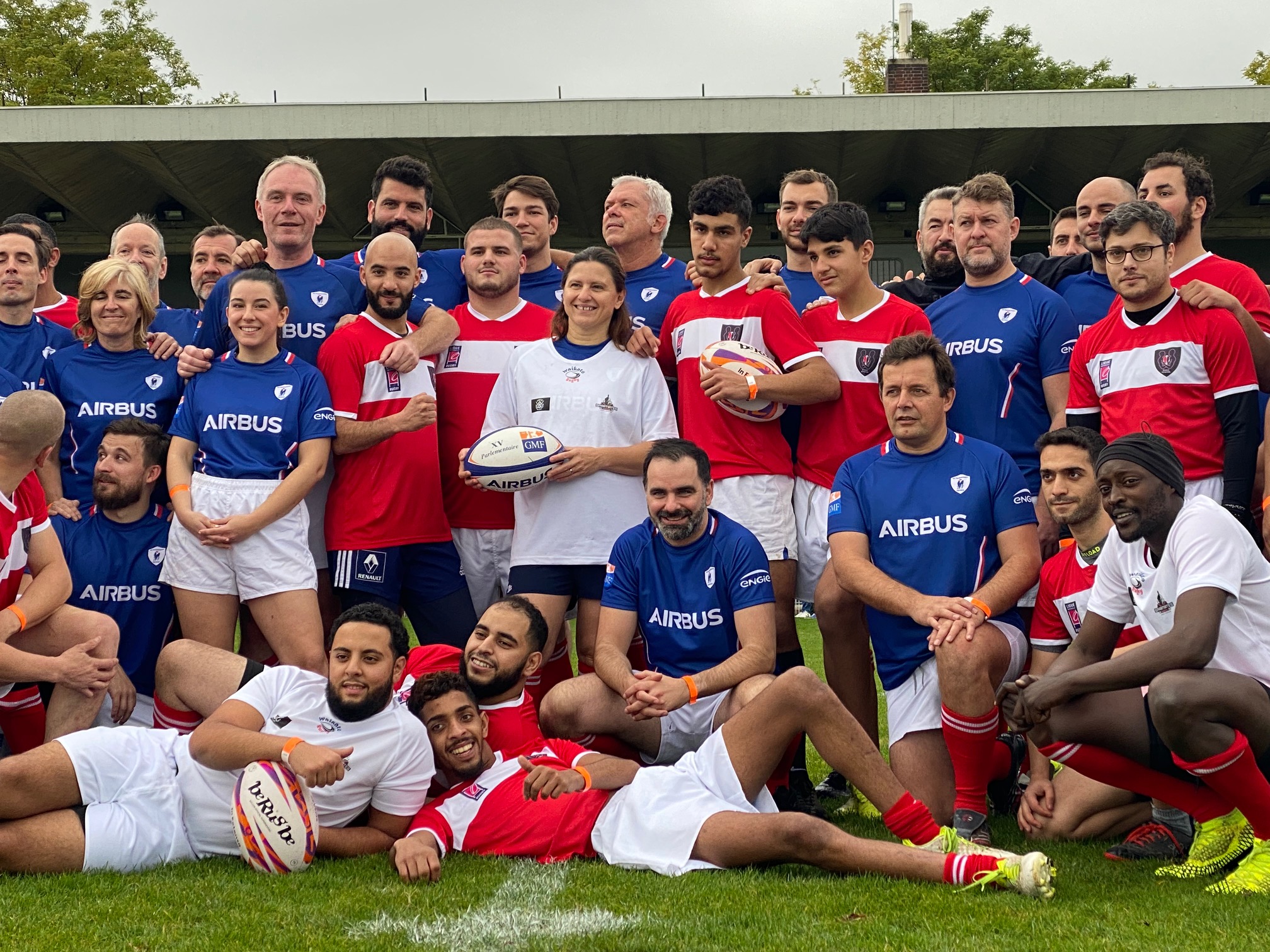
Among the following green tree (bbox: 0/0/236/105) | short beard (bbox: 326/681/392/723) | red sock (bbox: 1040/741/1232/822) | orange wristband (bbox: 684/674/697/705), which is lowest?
red sock (bbox: 1040/741/1232/822)

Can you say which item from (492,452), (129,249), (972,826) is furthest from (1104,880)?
(129,249)

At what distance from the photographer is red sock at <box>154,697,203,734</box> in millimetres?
5387

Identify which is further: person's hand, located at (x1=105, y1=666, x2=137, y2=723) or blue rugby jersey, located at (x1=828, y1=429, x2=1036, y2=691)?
person's hand, located at (x1=105, y1=666, x2=137, y2=723)

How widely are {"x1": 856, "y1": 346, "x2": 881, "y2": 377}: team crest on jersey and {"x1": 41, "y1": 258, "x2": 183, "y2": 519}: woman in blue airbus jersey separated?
3282 millimetres

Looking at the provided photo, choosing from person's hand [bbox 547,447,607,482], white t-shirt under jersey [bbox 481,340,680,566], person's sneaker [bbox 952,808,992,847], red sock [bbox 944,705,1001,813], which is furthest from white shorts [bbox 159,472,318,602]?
person's sneaker [bbox 952,808,992,847]

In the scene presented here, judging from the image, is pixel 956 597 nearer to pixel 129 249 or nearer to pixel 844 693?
pixel 844 693

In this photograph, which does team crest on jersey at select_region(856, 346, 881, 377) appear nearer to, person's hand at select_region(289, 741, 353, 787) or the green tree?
person's hand at select_region(289, 741, 353, 787)

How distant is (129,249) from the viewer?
22.4 feet

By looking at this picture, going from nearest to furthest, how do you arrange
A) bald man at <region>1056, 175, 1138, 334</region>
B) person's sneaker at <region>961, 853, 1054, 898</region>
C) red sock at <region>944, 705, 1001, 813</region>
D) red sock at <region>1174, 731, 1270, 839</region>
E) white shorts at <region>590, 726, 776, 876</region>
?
person's sneaker at <region>961, 853, 1054, 898</region> → red sock at <region>1174, 731, 1270, 839</region> → white shorts at <region>590, 726, 776, 876</region> → red sock at <region>944, 705, 1001, 813</region> → bald man at <region>1056, 175, 1138, 334</region>

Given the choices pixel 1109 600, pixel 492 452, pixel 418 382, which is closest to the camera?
pixel 1109 600

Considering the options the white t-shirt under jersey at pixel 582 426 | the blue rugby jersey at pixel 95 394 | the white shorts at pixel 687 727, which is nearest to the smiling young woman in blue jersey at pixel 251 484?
the blue rugby jersey at pixel 95 394

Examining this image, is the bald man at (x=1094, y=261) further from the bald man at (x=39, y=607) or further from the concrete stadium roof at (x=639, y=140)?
the concrete stadium roof at (x=639, y=140)

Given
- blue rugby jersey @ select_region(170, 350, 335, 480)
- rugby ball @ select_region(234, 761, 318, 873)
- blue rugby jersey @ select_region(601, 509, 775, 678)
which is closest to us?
rugby ball @ select_region(234, 761, 318, 873)

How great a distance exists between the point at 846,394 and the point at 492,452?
5.63 ft
